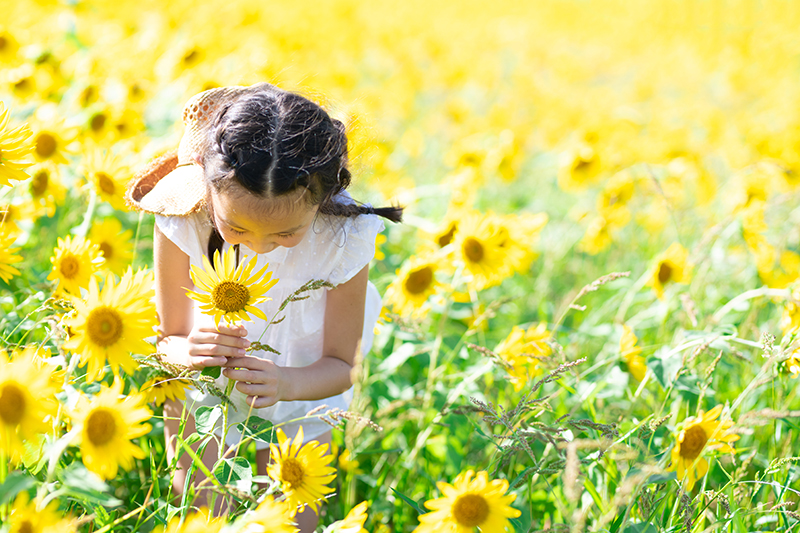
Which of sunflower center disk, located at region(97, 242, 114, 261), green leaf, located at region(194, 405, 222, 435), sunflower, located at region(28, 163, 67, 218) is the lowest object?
sunflower center disk, located at region(97, 242, 114, 261)

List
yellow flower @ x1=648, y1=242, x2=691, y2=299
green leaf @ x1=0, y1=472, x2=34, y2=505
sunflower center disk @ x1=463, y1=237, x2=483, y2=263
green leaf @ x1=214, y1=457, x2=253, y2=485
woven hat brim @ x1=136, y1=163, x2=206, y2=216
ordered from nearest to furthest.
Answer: green leaf @ x1=0, y1=472, x2=34, y2=505 < green leaf @ x1=214, y1=457, x2=253, y2=485 < woven hat brim @ x1=136, y1=163, x2=206, y2=216 < sunflower center disk @ x1=463, y1=237, x2=483, y2=263 < yellow flower @ x1=648, y1=242, x2=691, y2=299

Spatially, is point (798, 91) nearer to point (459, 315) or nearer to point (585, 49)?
point (585, 49)

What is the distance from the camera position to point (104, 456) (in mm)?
823

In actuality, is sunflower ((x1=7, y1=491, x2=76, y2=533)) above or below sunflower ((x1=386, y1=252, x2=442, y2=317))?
above

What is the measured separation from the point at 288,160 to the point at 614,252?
2437mm

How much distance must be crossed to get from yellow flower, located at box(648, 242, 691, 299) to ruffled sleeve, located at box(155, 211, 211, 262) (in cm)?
142

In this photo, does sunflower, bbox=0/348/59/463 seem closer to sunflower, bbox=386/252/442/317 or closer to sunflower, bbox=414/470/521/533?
sunflower, bbox=414/470/521/533

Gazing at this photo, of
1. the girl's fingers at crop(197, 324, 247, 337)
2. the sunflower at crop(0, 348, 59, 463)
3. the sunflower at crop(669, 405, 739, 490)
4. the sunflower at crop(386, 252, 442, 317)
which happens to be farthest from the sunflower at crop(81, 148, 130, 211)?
the sunflower at crop(669, 405, 739, 490)

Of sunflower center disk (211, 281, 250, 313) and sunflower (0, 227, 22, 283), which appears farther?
sunflower (0, 227, 22, 283)

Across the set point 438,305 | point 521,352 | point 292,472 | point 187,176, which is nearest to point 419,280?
point 438,305

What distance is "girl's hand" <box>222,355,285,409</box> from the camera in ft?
3.59

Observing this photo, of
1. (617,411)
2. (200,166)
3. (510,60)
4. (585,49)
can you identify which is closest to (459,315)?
(617,411)

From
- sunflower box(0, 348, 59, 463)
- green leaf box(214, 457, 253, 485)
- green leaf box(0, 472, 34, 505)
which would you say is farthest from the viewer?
green leaf box(214, 457, 253, 485)

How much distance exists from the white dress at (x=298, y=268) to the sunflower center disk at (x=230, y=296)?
326mm
